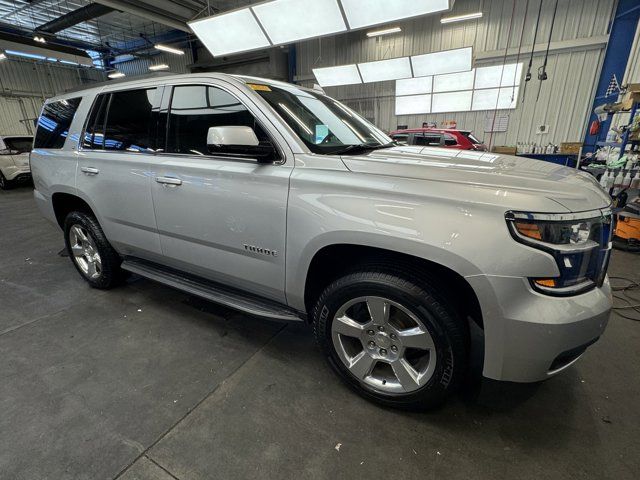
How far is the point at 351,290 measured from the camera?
5.28ft

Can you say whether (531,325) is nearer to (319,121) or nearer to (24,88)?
(319,121)

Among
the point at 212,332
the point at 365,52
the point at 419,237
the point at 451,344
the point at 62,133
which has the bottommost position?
the point at 212,332

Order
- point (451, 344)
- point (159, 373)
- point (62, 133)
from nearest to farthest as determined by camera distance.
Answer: point (451, 344), point (159, 373), point (62, 133)

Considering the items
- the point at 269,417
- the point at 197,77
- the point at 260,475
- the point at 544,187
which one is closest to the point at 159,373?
the point at 269,417

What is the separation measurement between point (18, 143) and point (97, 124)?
9553mm

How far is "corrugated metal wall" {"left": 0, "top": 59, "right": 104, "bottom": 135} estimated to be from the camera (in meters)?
16.5

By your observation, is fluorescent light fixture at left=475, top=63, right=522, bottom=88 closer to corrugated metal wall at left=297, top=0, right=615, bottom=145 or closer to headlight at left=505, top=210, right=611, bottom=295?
corrugated metal wall at left=297, top=0, right=615, bottom=145

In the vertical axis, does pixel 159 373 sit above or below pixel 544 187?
below

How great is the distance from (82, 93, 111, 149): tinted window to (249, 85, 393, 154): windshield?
1.50 meters

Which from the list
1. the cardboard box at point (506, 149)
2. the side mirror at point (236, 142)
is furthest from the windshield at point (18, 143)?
the cardboard box at point (506, 149)

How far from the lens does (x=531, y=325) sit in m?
1.25

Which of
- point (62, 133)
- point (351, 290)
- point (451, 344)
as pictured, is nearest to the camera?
point (451, 344)

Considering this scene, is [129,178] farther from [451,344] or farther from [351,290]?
[451,344]

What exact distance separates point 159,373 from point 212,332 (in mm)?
485
